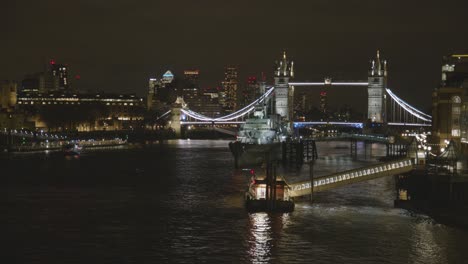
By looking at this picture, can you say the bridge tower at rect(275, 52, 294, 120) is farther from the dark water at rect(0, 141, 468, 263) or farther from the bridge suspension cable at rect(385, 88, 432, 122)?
the dark water at rect(0, 141, 468, 263)

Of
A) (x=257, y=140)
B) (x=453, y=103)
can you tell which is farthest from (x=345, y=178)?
(x=257, y=140)

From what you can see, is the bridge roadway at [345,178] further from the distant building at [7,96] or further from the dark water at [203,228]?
the distant building at [7,96]

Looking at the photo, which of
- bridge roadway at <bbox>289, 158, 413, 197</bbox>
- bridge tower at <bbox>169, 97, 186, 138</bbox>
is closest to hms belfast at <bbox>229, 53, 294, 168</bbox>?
bridge roadway at <bbox>289, 158, 413, 197</bbox>

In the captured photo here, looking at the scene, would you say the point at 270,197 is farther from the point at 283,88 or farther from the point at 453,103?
the point at 283,88

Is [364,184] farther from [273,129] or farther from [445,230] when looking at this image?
[273,129]

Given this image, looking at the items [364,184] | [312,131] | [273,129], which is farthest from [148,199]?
[312,131]

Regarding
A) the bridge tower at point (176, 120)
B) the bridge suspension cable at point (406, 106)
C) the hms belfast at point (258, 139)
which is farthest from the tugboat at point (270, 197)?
the bridge tower at point (176, 120)
